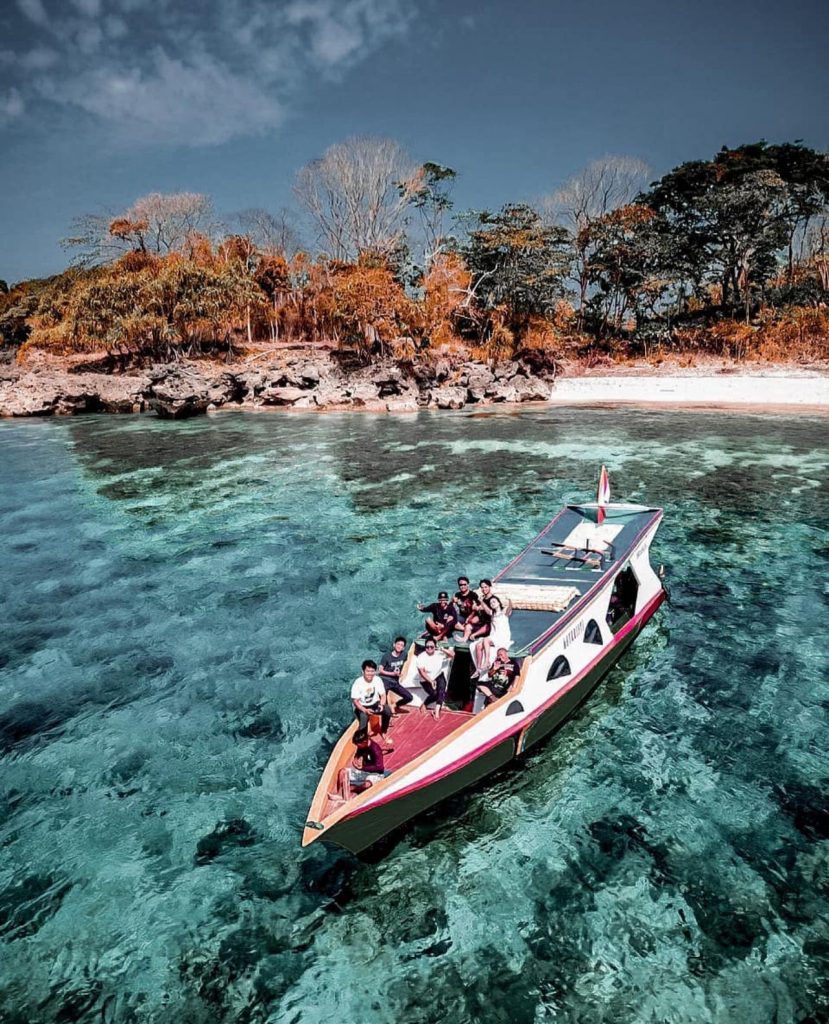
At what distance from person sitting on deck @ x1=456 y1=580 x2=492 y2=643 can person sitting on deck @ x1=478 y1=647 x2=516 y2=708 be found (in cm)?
122

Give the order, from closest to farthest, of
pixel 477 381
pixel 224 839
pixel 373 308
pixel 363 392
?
pixel 224 839 → pixel 363 392 → pixel 373 308 → pixel 477 381

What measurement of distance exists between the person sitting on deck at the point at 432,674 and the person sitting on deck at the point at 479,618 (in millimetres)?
984

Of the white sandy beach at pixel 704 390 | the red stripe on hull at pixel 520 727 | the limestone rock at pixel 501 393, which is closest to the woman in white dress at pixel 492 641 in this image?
the red stripe on hull at pixel 520 727

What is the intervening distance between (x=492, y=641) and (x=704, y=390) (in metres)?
51.0

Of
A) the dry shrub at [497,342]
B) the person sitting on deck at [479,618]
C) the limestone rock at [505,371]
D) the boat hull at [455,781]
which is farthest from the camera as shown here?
the dry shrub at [497,342]

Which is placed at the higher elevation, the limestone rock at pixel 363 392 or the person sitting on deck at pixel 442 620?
the limestone rock at pixel 363 392

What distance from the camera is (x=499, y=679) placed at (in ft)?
35.7

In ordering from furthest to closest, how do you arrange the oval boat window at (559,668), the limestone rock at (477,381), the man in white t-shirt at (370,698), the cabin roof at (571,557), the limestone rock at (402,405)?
the limestone rock at (477,381)
the limestone rock at (402,405)
the cabin roof at (571,557)
the oval boat window at (559,668)
the man in white t-shirt at (370,698)

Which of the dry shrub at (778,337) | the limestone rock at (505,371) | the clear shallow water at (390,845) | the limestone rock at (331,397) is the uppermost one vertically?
the dry shrub at (778,337)

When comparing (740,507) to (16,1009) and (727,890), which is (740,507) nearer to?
(727,890)

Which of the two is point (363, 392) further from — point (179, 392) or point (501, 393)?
point (179, 392)

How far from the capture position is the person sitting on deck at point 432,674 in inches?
448

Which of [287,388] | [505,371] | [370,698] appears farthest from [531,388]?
[370,698]

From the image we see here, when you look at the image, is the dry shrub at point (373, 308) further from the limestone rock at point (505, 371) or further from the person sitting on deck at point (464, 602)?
the person sitting on deck at point (464, 602)
